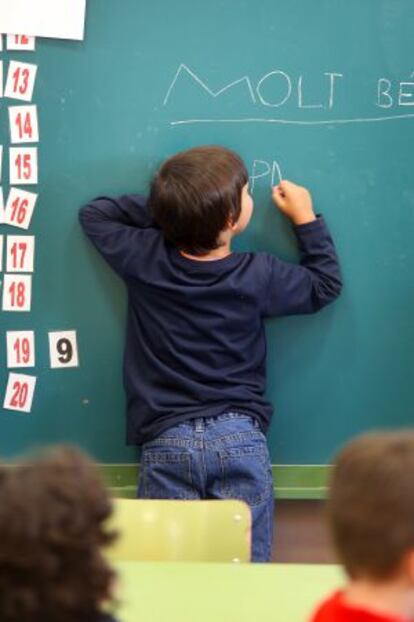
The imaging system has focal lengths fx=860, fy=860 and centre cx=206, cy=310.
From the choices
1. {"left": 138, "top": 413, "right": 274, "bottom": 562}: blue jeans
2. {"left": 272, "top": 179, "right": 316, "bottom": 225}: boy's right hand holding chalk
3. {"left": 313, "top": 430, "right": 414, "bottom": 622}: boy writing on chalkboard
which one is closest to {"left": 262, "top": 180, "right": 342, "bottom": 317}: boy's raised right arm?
{"left": 272, "top": 179, "right": 316, "bottom": 225}: boy's right hand holding chalk

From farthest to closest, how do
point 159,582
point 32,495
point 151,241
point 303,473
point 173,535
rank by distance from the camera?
point 303,473, point 151,241, point 173,535, point 159,582, point 32,495

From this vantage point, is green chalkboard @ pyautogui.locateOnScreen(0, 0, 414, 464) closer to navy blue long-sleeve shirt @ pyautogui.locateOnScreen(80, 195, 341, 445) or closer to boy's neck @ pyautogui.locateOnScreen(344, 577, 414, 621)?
navy blue long-sleeve shirt @ pyautogui.locateOnScreen(80, 195, 341, 445)

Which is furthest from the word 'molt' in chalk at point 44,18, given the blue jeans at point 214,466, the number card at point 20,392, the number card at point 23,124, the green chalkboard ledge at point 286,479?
the green chalkboard ledge at point 286,479

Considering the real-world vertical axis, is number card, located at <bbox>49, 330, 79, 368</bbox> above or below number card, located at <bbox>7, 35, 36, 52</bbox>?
below

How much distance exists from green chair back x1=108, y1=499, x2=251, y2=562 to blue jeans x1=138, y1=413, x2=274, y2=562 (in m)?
0.44

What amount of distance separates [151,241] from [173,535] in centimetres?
78

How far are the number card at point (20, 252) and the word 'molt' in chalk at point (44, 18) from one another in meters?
0.52

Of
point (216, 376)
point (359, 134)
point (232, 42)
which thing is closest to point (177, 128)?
point (232, 42)

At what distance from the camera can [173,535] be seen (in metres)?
1.69

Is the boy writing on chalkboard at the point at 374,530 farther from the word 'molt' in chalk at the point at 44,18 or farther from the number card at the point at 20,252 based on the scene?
the word 'molt' in chalk at the point at 44,18

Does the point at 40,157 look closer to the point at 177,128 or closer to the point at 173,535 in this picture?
the point at 177,128

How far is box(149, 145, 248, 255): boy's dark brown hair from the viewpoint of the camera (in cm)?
207

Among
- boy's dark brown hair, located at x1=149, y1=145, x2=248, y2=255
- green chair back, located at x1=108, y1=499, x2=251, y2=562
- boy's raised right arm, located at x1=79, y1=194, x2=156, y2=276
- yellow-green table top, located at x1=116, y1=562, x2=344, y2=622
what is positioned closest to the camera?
yellow-green table top, located at x1=116, y1=562, x2=344, y2=622

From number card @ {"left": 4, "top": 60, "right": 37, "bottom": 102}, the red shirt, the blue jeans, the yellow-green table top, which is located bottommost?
the blue jeans
